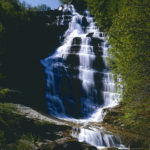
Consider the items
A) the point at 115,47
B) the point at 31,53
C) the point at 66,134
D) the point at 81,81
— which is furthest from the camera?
the point at 31,53

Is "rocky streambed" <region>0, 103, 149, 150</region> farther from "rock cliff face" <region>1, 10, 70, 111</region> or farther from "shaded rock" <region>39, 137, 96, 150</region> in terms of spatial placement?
"rock cliff face" <region>1, 10, 70, 111</region>

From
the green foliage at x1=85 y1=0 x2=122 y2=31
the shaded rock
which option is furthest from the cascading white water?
the shaded rock

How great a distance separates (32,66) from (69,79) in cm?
528

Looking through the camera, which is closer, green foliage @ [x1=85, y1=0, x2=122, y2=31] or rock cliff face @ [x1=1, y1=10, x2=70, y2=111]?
green foliage @ [x1=85, y1=0, x2=122, y2=31]

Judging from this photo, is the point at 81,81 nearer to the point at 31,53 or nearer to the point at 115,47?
the point at 31,53

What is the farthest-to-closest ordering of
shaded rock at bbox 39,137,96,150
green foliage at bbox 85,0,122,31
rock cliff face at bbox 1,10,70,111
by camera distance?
rock cliff face at bbox 1,10,70,111 < shaded rock at bbox 39,137,96,150 < green foliage at bbox 85,0,122,31

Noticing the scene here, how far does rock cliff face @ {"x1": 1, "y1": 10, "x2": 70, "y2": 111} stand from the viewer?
18.8 meters

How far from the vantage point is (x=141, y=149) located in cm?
1012

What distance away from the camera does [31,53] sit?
85.9 ft

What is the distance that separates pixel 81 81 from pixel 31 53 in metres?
9.66

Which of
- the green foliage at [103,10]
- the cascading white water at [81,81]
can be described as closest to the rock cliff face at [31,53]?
the cascading white water at [81,81]

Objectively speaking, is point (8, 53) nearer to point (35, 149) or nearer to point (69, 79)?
point (69, 79)

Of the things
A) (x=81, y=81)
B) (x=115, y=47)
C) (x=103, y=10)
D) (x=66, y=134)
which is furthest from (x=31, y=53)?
(x=115, y=47)

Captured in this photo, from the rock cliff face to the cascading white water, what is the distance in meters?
1.40
